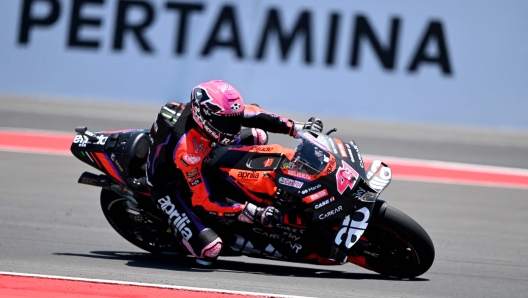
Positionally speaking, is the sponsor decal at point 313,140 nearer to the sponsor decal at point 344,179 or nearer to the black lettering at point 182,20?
the sponsor decal at point 344,179

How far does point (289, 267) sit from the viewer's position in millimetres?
6305

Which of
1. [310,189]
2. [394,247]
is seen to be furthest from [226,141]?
[394,247]

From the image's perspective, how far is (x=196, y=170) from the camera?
5.73 meters

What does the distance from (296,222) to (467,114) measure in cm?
833

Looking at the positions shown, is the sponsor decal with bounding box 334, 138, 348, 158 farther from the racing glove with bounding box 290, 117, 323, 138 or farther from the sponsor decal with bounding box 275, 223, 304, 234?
the sponsor decal with bounding box 275, 223, 304, 234

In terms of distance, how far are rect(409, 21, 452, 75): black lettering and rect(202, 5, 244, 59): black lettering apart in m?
2.94

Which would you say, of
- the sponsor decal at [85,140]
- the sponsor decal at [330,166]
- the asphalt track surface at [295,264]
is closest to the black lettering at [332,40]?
the asphalt track surface at [295,264]

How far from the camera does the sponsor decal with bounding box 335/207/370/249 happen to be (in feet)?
17.7

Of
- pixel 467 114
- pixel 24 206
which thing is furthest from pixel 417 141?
pixel 24 206

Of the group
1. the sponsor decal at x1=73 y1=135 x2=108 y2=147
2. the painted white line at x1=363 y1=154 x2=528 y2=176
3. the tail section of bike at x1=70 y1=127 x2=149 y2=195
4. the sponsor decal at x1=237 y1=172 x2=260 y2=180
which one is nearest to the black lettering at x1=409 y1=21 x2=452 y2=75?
the painted white line at x1=363 y1=154 x2=528 y2=176

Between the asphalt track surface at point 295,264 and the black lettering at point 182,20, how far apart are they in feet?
7.07

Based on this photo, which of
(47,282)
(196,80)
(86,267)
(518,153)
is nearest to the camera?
(47,282)

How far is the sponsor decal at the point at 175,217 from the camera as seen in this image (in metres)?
5.96

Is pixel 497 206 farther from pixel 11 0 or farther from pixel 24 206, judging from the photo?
pixel 11 0
